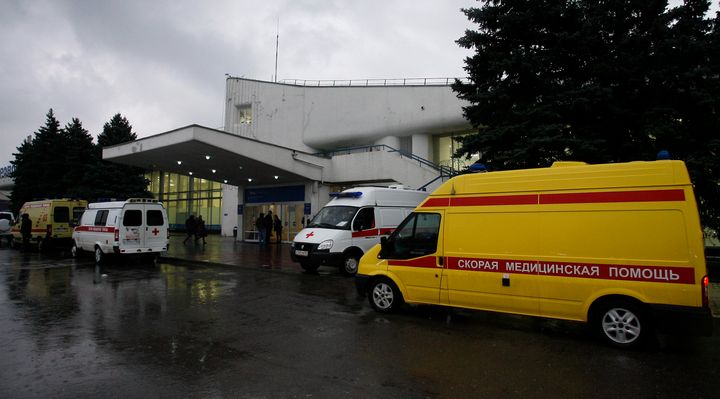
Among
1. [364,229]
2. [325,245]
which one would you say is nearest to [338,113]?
[364,229]

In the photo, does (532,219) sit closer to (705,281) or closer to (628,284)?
(628,284)

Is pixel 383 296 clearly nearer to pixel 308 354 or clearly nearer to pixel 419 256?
pixel 419 256

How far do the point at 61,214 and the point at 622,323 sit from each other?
22884mm

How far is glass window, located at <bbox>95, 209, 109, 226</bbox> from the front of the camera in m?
15.3

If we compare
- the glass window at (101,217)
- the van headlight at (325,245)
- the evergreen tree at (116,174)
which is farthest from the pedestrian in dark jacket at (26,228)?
the van headlight at (325,245)

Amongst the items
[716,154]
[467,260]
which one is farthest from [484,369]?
[716,154]

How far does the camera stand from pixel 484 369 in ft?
15.8

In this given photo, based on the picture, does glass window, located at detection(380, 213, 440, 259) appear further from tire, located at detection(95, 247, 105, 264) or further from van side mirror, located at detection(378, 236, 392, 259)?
tire, located at detection(95, 247, 105, 264)

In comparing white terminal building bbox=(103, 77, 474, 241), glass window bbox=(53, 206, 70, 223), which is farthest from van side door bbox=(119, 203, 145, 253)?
glass window bbox=(53, 206, 70, 223)

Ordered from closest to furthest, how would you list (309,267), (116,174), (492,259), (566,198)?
(566,198) → (492,259) → (309,267) → (116,174)

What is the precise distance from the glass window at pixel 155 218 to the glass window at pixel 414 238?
10883 millimetres

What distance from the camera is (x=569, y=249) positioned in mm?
5926

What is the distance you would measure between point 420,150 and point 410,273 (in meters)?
18.4

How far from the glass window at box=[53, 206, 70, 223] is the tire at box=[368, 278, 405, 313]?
19.0 m
